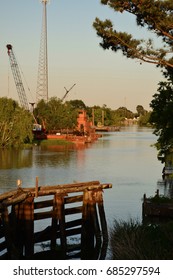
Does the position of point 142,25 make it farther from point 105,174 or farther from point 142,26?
point 105,174

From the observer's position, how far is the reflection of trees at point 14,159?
67375 millimetres

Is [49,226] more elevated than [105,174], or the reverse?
[49,226]

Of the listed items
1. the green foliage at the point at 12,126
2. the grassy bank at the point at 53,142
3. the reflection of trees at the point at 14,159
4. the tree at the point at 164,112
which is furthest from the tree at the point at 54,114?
the tree at the point at 164,112

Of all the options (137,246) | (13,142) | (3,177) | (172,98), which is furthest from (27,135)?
(137,246)

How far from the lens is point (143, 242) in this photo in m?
16.6

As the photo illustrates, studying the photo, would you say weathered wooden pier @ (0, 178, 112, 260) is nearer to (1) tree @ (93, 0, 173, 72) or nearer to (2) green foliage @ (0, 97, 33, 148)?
(1) tree @ (93, 0, 173, 72)

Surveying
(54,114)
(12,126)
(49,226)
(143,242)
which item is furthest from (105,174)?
(54,114)

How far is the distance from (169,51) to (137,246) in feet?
34.0

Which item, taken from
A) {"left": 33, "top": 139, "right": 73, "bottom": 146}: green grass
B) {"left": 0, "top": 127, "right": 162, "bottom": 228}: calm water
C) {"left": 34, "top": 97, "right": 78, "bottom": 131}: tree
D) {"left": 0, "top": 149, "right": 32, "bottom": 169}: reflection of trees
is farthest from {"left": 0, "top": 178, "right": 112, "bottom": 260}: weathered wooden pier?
{"left": 34, "top": 97, "right": 78, "bottom": 131}: tree

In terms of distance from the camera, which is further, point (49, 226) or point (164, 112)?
point (164, 112)

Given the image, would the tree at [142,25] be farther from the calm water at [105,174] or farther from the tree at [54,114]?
the tree at [54,114]

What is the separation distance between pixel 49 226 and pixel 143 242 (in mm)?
6422

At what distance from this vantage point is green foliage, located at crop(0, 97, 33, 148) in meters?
101

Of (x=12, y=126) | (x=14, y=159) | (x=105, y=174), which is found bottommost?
(x=105, y=174)
